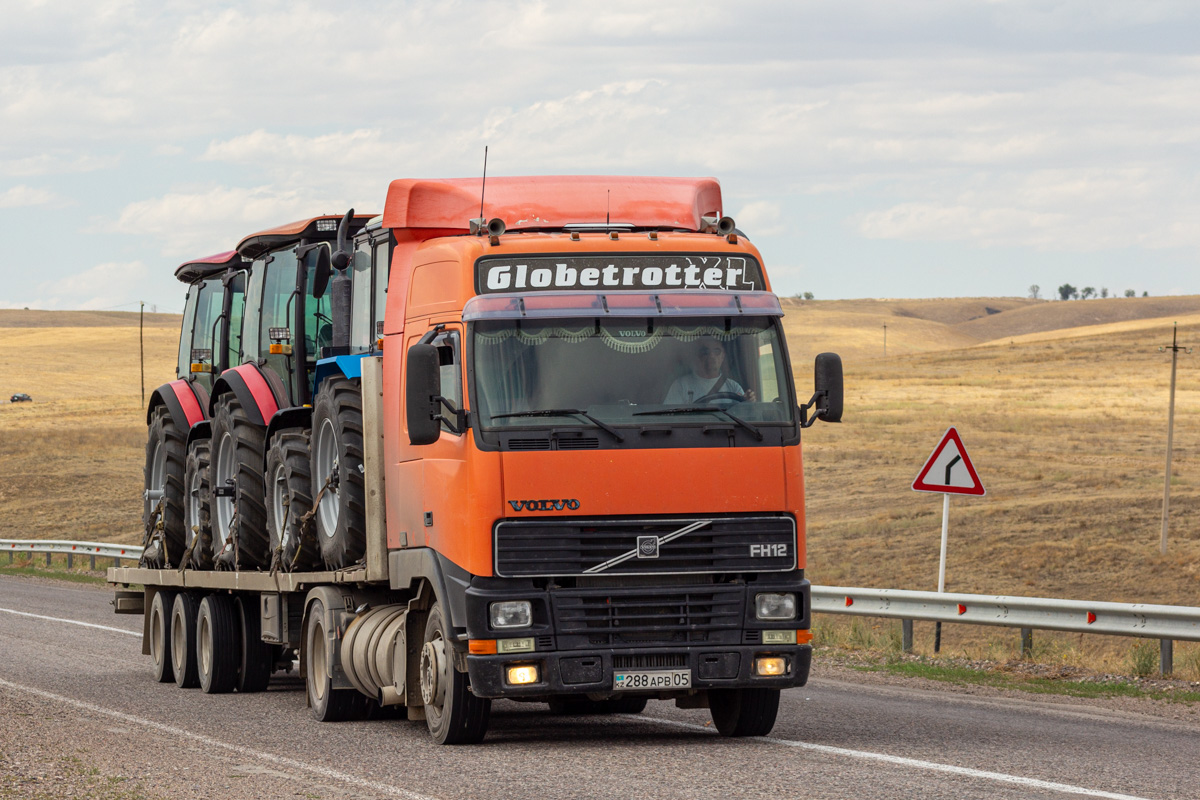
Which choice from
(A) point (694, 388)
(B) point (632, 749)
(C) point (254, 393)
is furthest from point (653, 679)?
(C) point (254, 393)

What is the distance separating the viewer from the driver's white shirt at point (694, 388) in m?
9.54

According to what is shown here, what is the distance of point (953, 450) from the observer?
17.0m

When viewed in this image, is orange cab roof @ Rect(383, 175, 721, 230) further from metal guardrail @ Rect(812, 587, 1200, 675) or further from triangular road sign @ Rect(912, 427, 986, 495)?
triangular road sign @ Rect(912, 427, 986, 495)

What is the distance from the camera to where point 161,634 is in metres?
15.7

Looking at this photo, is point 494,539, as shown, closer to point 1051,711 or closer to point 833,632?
Answer: point 1051,711

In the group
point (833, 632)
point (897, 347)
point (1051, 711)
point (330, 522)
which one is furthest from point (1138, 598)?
point (897, 347)

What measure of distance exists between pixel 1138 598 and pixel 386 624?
1615cm

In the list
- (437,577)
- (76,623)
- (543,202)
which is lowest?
(76,623)

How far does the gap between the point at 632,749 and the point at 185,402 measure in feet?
24.6

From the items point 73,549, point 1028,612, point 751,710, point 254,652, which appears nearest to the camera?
point 751,710

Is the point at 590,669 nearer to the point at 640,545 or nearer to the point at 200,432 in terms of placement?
the point at 640,545

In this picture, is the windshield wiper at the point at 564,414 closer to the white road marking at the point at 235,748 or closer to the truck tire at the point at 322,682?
the white road marking at the point at 235,748

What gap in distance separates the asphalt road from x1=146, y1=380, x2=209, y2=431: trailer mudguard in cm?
279

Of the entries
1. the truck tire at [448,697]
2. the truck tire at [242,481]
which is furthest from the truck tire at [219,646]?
the truck tire at [448,697]
